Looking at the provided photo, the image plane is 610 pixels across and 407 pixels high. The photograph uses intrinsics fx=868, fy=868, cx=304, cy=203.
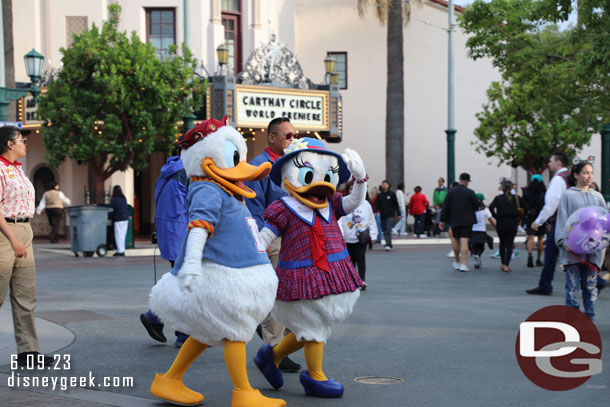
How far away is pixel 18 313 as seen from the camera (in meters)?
6.75

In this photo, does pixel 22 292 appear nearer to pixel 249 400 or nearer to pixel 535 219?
pixel 249 400

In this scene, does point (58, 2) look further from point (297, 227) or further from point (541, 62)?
point (297, 227)

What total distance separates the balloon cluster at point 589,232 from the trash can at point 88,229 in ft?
42.6

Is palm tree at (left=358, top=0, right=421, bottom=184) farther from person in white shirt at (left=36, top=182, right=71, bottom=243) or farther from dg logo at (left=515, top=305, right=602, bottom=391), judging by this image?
dg logo at (left=515, top=305, right=602, bottom=391)

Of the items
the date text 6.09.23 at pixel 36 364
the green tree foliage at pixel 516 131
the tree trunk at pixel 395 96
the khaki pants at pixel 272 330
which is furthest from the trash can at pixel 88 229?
the green tree foliage at pixel 516 131

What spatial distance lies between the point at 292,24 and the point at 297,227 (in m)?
25.8

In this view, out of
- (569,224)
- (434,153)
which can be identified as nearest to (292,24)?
(434,153)

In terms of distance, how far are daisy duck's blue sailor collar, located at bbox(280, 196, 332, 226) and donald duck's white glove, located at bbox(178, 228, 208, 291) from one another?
3.06ft

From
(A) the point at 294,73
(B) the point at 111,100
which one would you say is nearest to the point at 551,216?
(B) the point at 111,100

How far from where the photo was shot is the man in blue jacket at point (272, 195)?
6.84 m

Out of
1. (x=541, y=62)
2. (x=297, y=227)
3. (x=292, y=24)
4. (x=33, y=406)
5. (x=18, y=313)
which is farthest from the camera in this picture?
(x=292, y=24)

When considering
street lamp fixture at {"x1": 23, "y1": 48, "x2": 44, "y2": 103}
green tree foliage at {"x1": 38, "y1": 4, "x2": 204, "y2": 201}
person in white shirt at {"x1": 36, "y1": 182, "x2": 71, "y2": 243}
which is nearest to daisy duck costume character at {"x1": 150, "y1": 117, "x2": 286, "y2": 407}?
street lamp fixture at {"x1": 23, "y1": 48, "x2": 44, "y2": 103}

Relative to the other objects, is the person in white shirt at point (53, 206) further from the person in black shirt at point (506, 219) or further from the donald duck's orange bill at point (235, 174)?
the donald duck's orange bill at point (235, 174)

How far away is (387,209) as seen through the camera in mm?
21969
